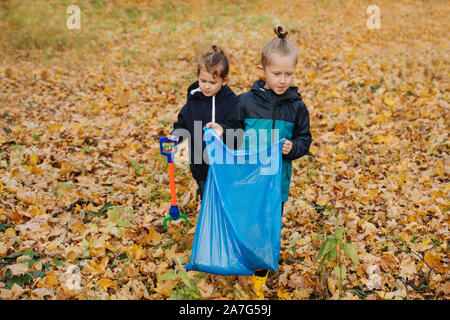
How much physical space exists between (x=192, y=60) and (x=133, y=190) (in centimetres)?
501

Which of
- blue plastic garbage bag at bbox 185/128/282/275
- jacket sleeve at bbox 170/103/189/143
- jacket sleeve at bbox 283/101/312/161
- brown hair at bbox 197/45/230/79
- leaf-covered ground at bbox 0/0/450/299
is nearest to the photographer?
blue plastic garbage bag at bbox 185/128/282/275

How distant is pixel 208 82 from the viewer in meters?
2.73

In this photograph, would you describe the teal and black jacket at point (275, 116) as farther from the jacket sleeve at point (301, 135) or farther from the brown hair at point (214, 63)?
the brown hair at point (214, 63)

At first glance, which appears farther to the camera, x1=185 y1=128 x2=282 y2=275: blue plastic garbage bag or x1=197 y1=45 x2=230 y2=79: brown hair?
x1=197 y1=45 x2=230 y2=79: brown hair

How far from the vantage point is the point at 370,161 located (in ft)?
14.9

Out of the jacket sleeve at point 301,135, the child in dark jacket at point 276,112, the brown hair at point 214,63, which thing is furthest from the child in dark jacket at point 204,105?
the jacket sleeve at point 301,135

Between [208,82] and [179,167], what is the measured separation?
193cm

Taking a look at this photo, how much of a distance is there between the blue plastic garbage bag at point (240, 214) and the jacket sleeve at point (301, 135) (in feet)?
0.47

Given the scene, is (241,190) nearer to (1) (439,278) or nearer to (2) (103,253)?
(2) (103,253)

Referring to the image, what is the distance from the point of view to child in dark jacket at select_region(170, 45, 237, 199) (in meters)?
2.68

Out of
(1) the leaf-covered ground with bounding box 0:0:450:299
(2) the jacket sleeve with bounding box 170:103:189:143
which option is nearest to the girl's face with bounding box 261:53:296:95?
(2) the jacket sleeve with bounding box 170:103:189:143

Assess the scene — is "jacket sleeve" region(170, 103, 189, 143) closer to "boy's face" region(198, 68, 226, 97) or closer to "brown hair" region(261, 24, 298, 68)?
"boy's face" region(198, 68, 226, 97)

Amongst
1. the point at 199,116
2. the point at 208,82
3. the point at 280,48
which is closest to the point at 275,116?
the point at 280,48

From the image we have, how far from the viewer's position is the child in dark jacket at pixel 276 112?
2.40m
